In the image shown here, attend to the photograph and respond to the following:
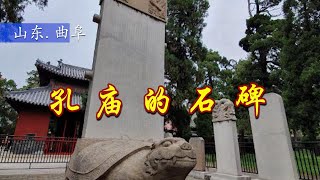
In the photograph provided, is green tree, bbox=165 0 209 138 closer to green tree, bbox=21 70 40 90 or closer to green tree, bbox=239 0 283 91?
green tree, bbox=239 0 283 91

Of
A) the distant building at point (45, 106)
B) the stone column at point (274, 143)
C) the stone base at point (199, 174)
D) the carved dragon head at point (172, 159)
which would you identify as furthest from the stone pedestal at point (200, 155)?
the distant building at point (45, 106)

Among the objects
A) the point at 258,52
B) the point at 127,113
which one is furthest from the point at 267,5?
the point at 127,113

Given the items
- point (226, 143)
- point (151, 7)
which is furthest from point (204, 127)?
point (151, 7)

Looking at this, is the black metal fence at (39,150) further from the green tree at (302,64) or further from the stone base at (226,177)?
the green tree at (302,64)

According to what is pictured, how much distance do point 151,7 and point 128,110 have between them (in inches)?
79.6

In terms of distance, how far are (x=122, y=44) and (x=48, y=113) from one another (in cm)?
1573

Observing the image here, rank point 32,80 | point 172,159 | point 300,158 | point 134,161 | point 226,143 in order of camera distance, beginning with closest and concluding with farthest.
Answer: point 172,159 → point 134,161 → point 300,158 → point 226,143 → point 32,80

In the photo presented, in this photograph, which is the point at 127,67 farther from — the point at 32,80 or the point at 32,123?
the point at 32,80

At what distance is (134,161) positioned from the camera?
2.05 metres

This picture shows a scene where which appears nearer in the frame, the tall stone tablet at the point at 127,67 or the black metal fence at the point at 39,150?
the tall stone tablet at the point at 127,67

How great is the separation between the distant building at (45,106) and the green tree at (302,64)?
12.0 metres

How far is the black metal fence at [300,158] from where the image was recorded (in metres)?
6.51

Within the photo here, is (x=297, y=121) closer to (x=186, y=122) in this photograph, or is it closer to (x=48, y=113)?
(x=186, y=122)

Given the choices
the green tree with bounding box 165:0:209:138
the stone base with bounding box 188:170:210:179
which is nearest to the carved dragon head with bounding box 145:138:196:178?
the stone base with bounding box 188:170:210:179
